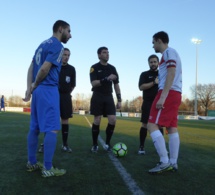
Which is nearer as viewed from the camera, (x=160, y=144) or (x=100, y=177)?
(x=100, y=177)

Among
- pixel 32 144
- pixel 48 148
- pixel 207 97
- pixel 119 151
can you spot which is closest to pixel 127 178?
pixel 48 148

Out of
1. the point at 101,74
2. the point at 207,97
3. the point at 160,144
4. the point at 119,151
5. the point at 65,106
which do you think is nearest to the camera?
the point at 160,144

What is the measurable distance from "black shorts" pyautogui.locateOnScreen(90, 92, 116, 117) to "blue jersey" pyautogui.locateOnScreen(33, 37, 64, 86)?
6.98 feet

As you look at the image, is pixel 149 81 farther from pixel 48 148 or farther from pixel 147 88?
pixel 48 148

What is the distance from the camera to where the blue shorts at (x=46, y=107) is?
368 centimetres

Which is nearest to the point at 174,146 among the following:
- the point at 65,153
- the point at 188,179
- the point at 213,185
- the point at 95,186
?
the point at 188,179

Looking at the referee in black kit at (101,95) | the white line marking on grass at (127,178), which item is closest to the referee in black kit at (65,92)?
the referee in black kit at (101,95)

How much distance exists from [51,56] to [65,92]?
7.96ft

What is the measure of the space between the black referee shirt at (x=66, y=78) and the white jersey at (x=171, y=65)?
Result: 8.08 feet

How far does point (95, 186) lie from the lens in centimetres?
328

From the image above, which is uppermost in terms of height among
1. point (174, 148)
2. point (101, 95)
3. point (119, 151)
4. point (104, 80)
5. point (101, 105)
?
point (104, 80)

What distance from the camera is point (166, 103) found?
4.11m

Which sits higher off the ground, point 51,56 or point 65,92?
point 51,56

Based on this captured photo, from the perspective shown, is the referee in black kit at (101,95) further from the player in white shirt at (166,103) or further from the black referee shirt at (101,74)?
the player in white shirt at (166,103)
